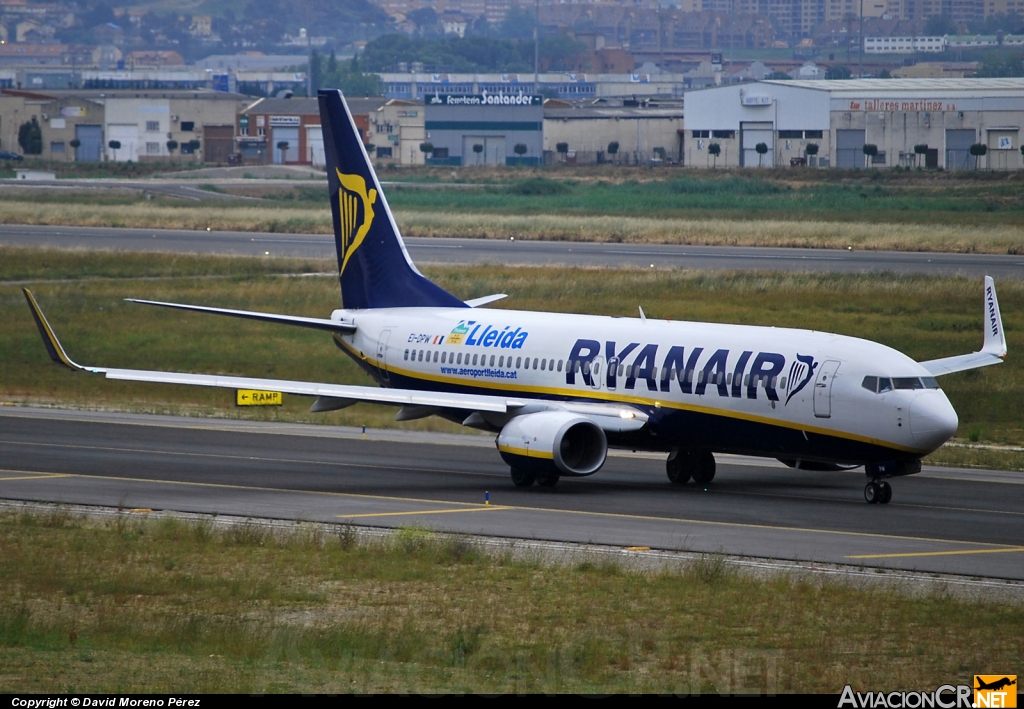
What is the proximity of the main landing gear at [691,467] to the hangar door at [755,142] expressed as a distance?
433ft

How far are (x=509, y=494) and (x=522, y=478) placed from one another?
2.51ft

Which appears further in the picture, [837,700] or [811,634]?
[811,634]

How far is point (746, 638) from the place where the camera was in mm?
20031

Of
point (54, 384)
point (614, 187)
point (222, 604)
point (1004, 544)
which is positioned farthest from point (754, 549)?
point (614, 187)

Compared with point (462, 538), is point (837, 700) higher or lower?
higher

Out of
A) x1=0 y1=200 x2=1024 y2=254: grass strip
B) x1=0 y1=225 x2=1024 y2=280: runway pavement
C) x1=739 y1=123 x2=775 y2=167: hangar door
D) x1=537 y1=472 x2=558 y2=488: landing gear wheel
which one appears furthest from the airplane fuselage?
x1=739 y1=123 x2=775 y2=167: hangar door

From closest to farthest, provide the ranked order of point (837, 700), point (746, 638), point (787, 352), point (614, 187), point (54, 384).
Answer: point (837, 700) < point (746, 638) < point (787, 352) < point (54, 384) < point (614, 187)

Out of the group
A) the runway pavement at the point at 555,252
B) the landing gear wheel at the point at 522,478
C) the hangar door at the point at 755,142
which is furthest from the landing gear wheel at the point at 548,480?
the hangar door at the point at 755,142

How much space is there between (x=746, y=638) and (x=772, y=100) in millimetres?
147855

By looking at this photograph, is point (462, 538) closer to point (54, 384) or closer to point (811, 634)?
point (811, 634)

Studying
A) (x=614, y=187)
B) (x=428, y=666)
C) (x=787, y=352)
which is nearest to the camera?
(x=428, y=666)

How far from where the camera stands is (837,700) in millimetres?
15531

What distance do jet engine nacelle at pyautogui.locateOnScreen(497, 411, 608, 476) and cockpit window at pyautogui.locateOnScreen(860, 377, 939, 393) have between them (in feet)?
20.0

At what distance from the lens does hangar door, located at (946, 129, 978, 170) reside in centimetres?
14662
